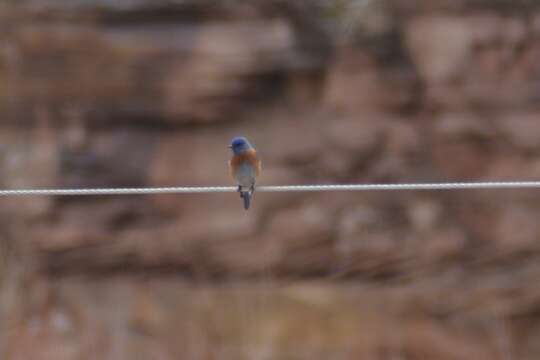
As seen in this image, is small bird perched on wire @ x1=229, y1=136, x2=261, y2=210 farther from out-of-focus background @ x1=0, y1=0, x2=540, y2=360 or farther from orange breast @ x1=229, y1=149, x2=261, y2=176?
out-of-focus background @ x1=0, y1=0, x2=540, y2=360

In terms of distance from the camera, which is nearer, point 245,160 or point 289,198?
point 245,160

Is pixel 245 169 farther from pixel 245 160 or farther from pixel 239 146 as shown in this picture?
pixel 239 146

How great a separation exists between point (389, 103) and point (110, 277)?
7.94ft

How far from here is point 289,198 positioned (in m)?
6.94

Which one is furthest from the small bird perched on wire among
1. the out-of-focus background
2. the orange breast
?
the out-of-focus background

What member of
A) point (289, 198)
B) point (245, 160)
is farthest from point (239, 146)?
point (289, 198)

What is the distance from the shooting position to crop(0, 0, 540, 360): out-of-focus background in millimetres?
6840

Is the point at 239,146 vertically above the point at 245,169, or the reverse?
the point at 239,146

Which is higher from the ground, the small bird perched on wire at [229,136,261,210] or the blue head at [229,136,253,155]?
the blue head at [229,136,253,155]

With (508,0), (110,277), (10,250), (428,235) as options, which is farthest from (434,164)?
(10,250)

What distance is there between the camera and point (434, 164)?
6.97m

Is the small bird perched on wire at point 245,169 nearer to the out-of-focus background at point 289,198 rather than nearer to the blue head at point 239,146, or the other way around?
the blue head at point 239,146

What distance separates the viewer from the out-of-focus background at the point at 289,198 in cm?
684

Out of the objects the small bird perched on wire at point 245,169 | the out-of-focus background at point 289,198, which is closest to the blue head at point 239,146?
the small bird perched on wire at point 245,169
